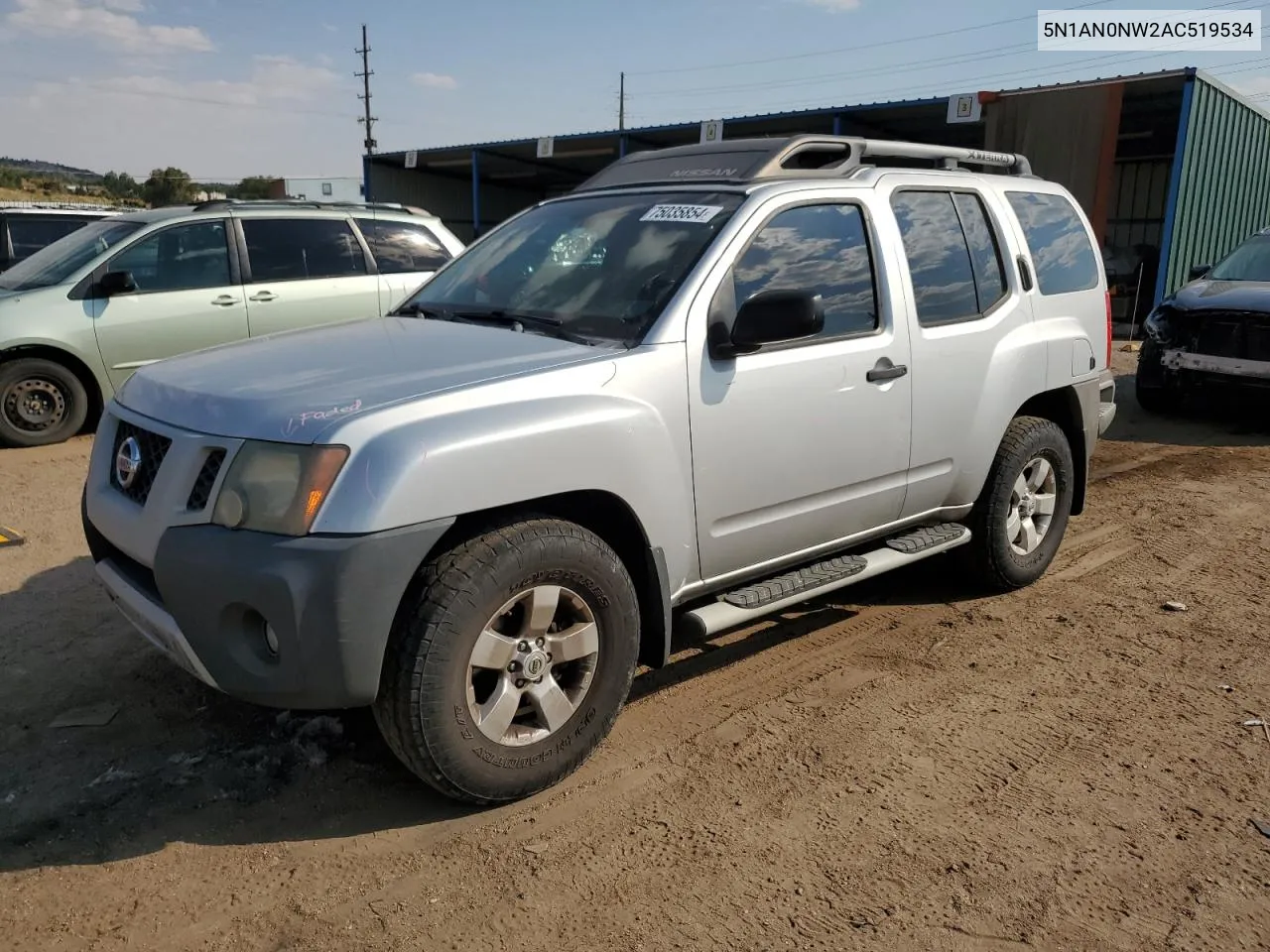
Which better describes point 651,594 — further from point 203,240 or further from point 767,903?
point 203,240

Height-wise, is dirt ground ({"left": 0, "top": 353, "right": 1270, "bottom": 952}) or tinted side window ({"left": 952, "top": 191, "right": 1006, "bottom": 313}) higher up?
tinted side window ({"left": 952, "top": 191, "right": 1006, "bottom": 313})

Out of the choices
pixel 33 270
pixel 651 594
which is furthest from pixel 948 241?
pixel 33 270

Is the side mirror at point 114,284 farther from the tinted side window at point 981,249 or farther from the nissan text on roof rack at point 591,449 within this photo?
the tinted side window at point 981,249

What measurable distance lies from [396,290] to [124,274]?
82.0 inches

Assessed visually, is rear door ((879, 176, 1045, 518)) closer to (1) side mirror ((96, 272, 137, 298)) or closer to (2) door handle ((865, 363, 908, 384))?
(2) door handle ((865, 363, 908, 384))

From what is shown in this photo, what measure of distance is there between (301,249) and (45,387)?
2209 mm

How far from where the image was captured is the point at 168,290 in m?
7.76

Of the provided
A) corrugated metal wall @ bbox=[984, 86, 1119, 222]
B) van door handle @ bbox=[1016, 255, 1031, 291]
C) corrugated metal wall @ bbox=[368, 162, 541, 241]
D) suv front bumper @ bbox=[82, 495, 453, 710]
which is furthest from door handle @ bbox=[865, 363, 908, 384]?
corrugated metal wall @ bbox=[368, 162, 541, 241]

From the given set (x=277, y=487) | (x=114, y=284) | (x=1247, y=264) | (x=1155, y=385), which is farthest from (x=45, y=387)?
(x=1247, y=264)

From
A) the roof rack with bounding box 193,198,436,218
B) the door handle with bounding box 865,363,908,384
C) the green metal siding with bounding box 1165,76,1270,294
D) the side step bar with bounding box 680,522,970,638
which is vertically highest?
the green metal siding with bounding box 1165,76,1270,294

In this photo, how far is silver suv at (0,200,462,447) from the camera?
7441 millimetres

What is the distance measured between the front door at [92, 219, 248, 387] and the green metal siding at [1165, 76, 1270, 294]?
46.3 feet

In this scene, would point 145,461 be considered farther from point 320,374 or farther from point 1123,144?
point 1123,144

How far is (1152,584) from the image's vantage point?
5023 mm
